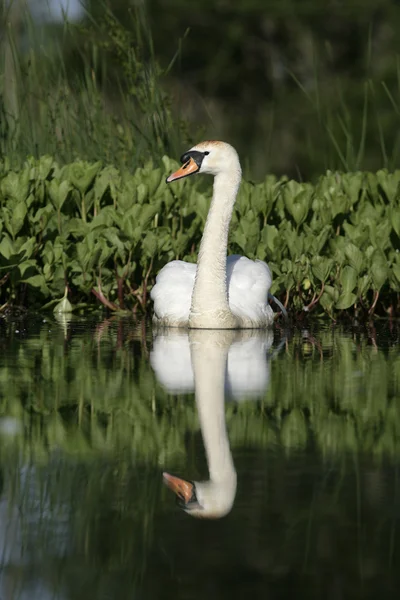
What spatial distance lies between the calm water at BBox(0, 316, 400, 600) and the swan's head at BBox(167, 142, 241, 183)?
1.75 m

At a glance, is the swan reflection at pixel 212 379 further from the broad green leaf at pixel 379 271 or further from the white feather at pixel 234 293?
the broad green leaf at pixel 379 271

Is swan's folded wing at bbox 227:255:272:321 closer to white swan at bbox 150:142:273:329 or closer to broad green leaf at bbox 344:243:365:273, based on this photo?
white swan at bbox 150:142:273:329

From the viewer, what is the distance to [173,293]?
9109mm

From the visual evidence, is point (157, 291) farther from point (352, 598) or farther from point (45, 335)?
point (352, 598)

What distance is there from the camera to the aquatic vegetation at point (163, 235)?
32.0ft

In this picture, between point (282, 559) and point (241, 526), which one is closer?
point (282, 559)

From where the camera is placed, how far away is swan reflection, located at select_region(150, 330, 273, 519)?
14.3 ft

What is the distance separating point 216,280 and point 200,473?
4.14m

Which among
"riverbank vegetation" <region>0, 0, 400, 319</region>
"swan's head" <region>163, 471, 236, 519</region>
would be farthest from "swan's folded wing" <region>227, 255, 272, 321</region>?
"swan's head" <region>163, 471, 236, 519</region>

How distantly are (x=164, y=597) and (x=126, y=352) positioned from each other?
14.7 ft

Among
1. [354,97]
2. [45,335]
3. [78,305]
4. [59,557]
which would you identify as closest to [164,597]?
[59,557]

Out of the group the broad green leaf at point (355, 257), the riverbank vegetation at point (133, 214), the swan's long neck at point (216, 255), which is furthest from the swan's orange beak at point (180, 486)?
the broad green leaf at point (355, 257)

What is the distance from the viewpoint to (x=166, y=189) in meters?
10.4

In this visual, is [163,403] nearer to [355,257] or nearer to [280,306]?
[280,306]
